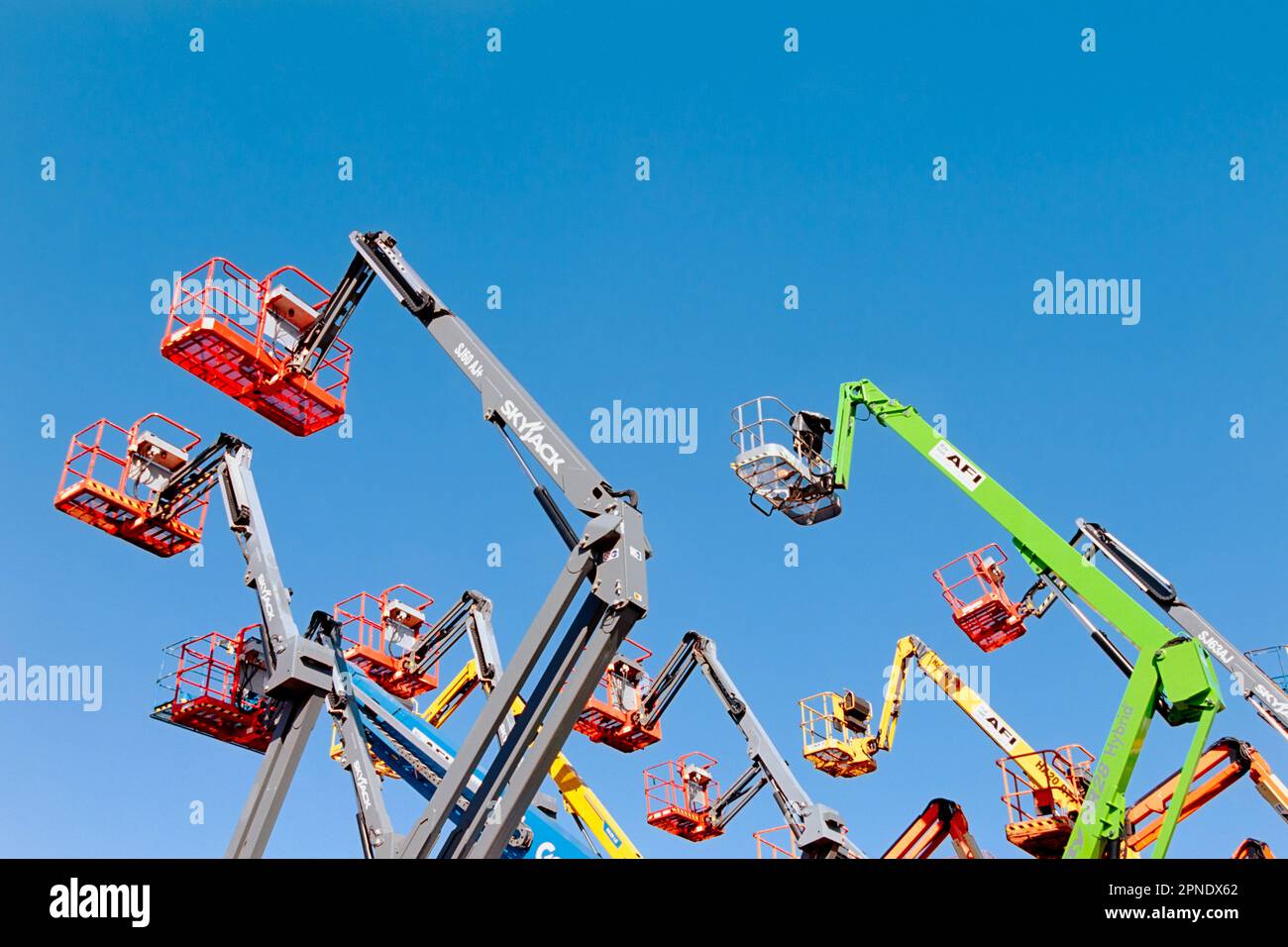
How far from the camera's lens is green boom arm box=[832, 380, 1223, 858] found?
662 inches

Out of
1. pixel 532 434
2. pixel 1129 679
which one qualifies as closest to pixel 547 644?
pixel 532 434

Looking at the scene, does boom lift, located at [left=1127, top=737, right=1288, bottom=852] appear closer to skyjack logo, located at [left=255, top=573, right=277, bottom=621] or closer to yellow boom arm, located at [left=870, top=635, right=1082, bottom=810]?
yellow boom arm, located at [left=870, top=635, right=1082, bottom=810]

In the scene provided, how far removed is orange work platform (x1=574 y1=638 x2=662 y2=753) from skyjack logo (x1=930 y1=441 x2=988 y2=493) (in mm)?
6366

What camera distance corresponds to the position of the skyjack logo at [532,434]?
1317 centimetres

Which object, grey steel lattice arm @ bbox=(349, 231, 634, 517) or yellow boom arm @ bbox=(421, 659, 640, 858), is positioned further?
yellow boom arm @ bbox=(421, 659, 640, 858)

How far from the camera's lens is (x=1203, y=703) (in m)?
17.0

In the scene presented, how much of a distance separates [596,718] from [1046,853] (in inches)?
362

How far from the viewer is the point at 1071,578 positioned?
1912 cm

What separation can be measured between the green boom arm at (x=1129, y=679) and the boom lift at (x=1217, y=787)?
4.93 metres

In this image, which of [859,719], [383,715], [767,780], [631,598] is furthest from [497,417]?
[859,719]

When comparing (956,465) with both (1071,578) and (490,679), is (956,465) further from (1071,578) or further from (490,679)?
(490,679)
